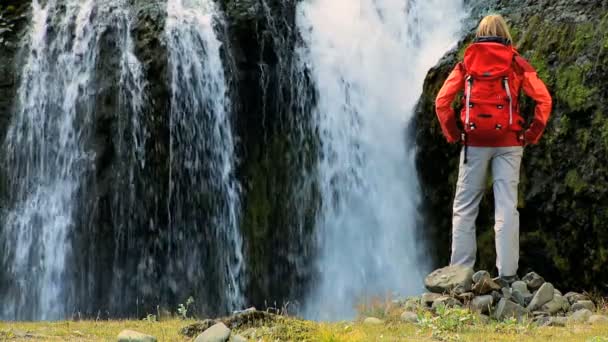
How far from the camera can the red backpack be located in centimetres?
757

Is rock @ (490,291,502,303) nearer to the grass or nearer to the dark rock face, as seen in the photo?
the grass

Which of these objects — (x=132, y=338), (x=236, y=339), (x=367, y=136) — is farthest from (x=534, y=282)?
(x=367, y=136)

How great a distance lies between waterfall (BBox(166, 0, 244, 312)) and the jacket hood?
19.5ft

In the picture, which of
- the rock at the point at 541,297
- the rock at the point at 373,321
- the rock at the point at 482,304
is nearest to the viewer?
the rock at the point at 373,321

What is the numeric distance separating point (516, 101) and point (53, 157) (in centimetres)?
777

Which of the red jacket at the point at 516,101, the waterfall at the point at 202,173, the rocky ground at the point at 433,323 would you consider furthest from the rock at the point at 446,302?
the waterfall at the point at 202,173

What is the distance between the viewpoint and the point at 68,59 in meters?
13.2

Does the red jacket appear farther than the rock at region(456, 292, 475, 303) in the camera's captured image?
Yes

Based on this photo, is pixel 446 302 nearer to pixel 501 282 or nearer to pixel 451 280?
pixel 451 280

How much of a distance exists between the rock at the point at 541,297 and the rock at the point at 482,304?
0.49 m

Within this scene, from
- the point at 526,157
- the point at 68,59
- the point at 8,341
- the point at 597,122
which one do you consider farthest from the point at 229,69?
the point at 8,341

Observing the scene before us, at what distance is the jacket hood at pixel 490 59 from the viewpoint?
7.57 metres

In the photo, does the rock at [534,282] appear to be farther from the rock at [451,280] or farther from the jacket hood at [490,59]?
the jacket hood at [490,59]

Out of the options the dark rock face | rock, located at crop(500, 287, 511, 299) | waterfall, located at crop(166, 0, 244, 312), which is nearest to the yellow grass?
rock, located at crop(500, 287, 511, 299)
